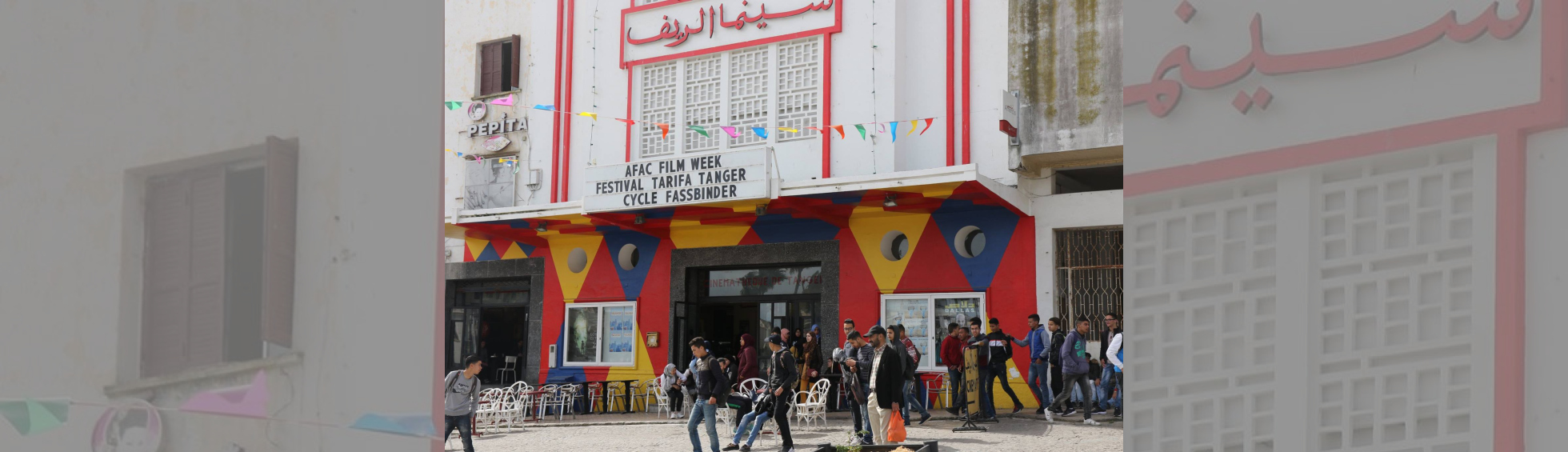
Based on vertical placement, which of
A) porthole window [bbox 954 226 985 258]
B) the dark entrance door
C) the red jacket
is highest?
porthole window [bbox 954 226 985 258]

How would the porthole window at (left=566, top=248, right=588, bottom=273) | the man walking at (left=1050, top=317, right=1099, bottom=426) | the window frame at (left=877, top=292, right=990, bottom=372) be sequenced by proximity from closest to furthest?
the man walking at (left=1050, top=317, right=1099, bottom=426) < the window frame at (left=877, top=292, right=990, bottom=372) < the porthole window at (left=566, top=248, right=588, bottom=273)

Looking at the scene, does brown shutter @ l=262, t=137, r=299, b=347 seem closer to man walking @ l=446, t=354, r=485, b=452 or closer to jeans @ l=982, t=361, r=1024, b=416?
man walking @ l=446, t=354, r=485, b=452

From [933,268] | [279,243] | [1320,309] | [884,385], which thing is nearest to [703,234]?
[933,268]

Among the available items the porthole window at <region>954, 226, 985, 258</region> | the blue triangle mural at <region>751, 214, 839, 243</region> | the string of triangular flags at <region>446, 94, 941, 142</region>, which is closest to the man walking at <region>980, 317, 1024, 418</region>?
the porthole window at <region>954, 226, 985, 258</region>

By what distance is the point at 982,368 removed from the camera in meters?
14.0

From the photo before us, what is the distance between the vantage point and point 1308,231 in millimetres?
2975

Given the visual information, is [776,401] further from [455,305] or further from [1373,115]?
[455,305]

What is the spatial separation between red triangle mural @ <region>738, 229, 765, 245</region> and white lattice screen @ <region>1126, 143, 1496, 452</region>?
15.7 m

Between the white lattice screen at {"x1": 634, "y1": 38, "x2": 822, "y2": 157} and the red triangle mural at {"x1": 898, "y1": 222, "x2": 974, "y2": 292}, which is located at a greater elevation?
the white lattice screen at {"x1": 634, "y1": 38, "x2": 822, "y2": 157}

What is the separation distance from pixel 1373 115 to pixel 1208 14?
49 centimetres

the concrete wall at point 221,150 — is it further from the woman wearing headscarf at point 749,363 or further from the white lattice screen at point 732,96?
the white lattice screen at point 732,96

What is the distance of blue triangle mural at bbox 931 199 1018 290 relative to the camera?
1675 centimetres

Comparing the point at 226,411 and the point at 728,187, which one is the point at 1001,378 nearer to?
the point at 728,187

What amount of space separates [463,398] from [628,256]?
29.1 feet
